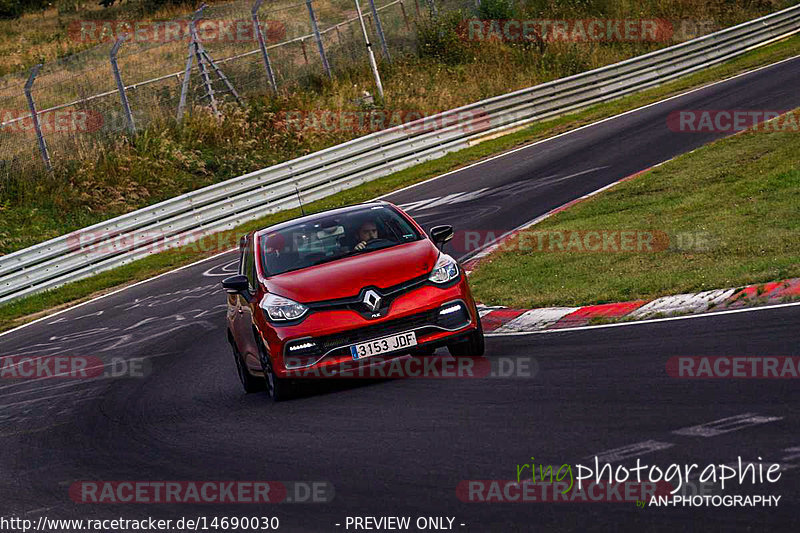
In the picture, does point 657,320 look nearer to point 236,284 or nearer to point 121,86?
point 236,284

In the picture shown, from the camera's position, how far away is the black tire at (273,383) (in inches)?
375

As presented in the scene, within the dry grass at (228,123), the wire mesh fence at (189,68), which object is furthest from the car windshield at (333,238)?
the wire mesh fence at (189,68)

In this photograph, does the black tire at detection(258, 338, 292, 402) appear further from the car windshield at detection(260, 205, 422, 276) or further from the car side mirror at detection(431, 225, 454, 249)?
the car side mirror at detection(431, 225, 454, 249)

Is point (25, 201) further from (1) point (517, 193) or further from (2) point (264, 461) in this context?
(2) point (264, 461)

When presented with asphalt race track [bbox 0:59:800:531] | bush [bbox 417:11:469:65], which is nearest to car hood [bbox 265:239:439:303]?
asphalt race track [bbox 0:59:800:531]

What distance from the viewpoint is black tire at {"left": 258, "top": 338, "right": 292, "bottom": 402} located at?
9.52 meters

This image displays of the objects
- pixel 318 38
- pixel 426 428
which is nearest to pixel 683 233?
pixel 426 428

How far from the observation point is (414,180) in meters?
27.8

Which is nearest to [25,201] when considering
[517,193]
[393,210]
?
[517,193]

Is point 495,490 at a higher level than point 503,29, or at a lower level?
higher

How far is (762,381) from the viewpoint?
6.98 meters

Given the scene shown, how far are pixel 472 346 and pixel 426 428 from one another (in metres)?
2.39

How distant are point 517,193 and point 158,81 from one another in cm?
1329

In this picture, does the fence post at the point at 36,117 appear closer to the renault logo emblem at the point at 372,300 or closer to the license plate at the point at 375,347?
the renault logo emblem at the point at 372,300
